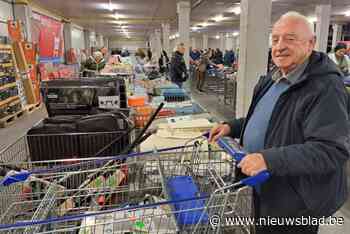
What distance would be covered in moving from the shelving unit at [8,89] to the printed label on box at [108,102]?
4.36 meters

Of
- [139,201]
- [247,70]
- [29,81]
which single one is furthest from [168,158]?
[29,81]

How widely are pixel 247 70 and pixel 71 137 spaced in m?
2.96

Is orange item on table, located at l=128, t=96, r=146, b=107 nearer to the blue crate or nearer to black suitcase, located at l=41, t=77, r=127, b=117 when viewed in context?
black suitcase, located at l=41, t=77, r=127, b=117

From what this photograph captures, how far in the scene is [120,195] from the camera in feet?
5.82

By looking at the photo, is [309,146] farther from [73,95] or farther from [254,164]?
[73,95]

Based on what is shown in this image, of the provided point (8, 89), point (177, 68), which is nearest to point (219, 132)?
point (177, 68)

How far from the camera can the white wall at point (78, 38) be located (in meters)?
19.8

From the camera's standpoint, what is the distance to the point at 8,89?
6887mm

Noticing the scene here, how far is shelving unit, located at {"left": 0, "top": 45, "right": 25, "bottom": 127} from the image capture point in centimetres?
656

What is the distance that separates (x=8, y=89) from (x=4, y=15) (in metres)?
3.09

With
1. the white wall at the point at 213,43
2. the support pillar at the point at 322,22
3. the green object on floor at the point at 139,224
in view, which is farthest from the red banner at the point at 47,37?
the white wall at the point at 213,43

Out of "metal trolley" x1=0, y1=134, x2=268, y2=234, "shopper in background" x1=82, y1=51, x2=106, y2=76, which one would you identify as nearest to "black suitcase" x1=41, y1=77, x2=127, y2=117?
"metal trolley" x1=0, y1=134, x2=268, y2=234

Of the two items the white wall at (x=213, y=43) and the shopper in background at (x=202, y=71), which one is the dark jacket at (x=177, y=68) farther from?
the white wall at (x=213, y=43)

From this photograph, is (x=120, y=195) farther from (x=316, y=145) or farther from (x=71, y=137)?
(x=316, y=145)
